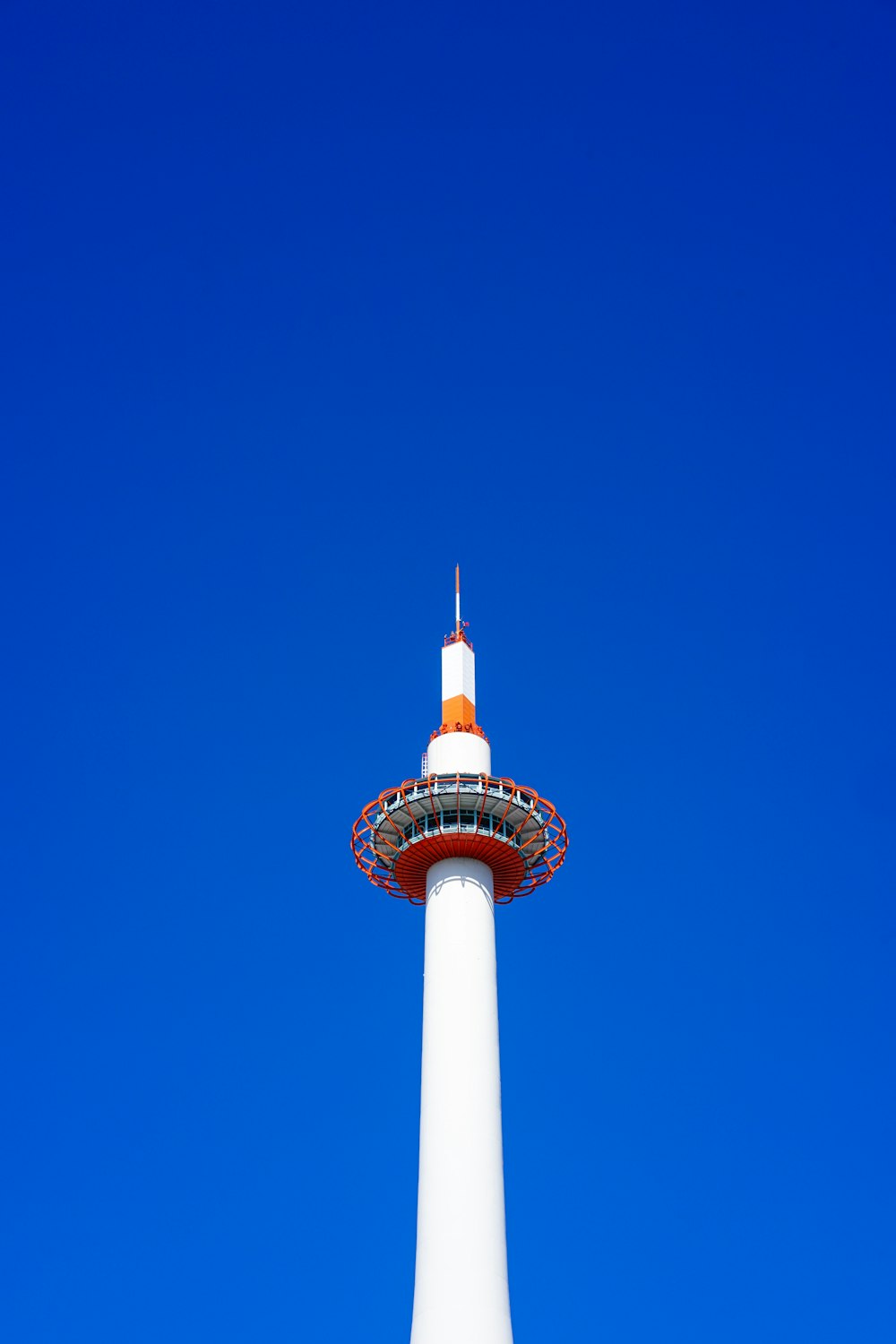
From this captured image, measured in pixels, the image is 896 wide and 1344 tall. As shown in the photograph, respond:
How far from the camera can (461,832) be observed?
245 ft

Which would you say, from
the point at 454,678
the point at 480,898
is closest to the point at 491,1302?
the point at 480,898

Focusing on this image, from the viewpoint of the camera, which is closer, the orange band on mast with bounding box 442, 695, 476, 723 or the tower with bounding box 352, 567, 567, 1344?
the tower with bounding box 352, 567, 567, 1344

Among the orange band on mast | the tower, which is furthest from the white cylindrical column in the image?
the orange band on mast

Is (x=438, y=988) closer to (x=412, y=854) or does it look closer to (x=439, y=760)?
(x=412, y=854)

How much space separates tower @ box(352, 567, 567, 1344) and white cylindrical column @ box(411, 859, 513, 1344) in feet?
0.14

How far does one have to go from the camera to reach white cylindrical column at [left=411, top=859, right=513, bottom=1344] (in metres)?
62.8

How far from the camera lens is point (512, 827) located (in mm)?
76375

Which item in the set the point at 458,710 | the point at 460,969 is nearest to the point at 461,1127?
the point at 460,969

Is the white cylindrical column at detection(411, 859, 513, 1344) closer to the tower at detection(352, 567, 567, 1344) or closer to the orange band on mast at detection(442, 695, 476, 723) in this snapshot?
the tower at detection(352, 567, 567, 1344)

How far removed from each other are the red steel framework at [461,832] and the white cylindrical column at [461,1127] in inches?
46.1

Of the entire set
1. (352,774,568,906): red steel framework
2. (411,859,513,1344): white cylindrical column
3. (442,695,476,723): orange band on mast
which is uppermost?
(442,695,476,723): orange band on mast

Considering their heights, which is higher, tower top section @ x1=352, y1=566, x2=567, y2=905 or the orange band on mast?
the orange band on mast

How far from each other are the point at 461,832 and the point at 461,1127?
47.4 feet

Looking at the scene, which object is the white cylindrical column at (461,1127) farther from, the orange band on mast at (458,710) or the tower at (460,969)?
the orange band on mast at (458,710)
